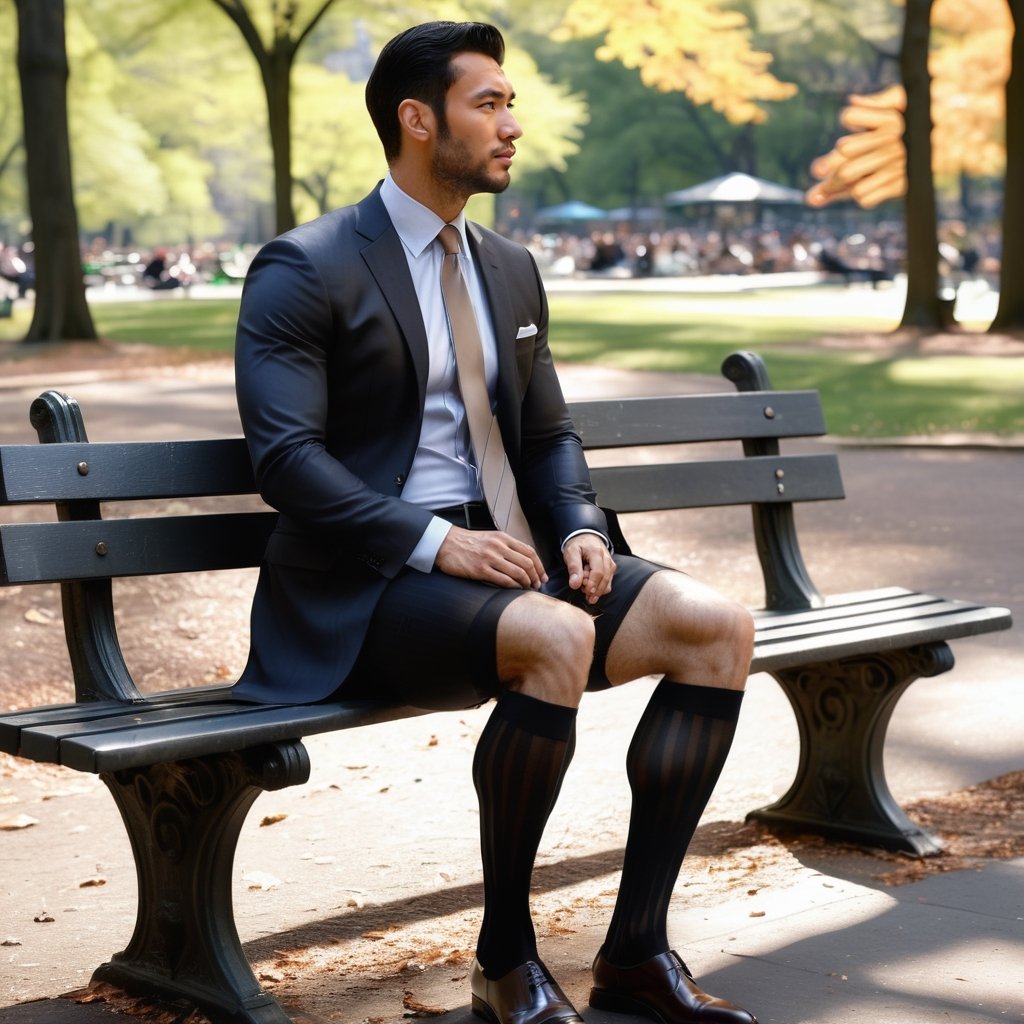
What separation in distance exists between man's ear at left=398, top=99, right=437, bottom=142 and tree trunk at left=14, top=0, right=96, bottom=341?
19059 mm

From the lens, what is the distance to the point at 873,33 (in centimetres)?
7112

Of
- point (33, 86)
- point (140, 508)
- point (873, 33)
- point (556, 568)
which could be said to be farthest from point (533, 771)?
point (873, 33)

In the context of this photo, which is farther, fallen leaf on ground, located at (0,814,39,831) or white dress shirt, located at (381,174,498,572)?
fallen leaf on ground, located at (0,814,39,831)

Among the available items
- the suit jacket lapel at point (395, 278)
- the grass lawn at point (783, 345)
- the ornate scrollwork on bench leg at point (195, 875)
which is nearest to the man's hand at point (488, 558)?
the suit jacket lapel at point (395, 278)

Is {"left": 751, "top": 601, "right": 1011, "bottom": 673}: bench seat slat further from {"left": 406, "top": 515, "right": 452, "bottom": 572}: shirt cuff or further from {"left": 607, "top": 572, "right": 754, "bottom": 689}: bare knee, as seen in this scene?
{"left": 406, "top": 515, "right": 452, "bottom": 572}: shirt cuff

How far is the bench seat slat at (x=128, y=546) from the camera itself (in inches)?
138

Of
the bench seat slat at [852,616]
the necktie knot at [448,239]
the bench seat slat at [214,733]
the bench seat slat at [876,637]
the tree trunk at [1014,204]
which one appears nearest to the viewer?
the bench seat slat at [214,733]

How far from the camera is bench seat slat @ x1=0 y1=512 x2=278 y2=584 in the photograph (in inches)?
138

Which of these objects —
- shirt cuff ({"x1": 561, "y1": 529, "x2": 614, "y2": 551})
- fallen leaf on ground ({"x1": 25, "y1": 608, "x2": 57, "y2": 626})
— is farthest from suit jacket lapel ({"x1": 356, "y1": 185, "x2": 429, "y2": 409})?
fallen leaf on ground ({"x1": 25, "y1": 608, "x2": 57, "y2": 626})

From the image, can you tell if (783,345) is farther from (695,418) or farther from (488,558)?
(488,558)

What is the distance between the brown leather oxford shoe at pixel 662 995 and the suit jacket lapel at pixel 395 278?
1183 mm

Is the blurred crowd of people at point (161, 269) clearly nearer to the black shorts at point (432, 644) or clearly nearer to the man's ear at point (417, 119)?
the man's ear at point (417, 119)

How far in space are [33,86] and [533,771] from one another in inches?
799

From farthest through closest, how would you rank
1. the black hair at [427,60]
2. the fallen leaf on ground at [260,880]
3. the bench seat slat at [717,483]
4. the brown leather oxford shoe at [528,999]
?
the bench seat slat at [717,483] < the fallen leaf on ground at [260,880] < the black hair at [427,60] < the brown leather oxford shoe at [528,999]
